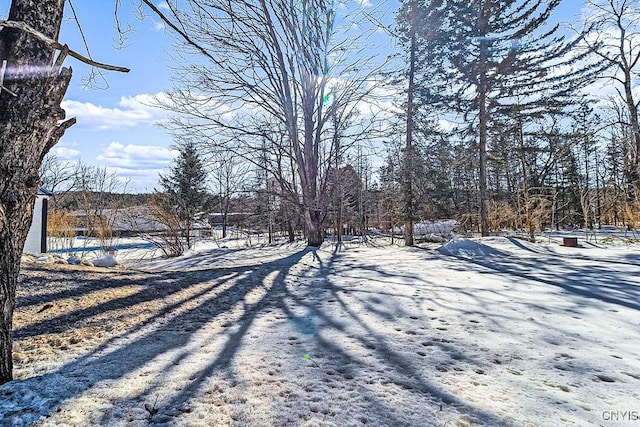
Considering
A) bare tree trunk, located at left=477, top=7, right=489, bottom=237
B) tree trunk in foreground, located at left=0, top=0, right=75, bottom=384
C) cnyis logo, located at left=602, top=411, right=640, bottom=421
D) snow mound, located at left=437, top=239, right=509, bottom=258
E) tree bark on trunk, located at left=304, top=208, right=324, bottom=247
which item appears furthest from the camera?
bare tree trunk, located at left=477, top=7, right=489, bottom=237

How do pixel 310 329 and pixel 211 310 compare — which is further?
pixel 211 310

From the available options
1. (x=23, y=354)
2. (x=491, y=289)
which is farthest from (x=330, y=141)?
(x=23, y=354)

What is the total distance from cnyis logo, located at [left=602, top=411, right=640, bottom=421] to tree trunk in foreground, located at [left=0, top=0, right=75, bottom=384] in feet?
8.92

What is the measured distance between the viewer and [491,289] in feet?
12.6

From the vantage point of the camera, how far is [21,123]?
1615mm

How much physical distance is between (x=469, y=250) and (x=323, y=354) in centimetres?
686

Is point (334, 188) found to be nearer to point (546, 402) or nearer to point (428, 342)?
point (428, 342)

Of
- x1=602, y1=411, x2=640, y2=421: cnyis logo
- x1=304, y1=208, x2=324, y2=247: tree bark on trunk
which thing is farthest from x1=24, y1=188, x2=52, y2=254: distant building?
x1=602, y1=411, x2=640, y2=421: cnyis logo

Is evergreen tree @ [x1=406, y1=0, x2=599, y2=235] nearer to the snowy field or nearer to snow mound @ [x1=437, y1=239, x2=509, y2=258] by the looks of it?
snow mound @ [x1=437, y1=239, x2=509, y2=258]

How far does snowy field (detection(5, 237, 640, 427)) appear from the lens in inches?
54.4

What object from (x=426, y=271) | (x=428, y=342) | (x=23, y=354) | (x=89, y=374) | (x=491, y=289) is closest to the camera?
(x=89, y=374)

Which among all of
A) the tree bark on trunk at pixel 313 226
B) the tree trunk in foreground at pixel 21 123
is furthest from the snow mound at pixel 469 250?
the tree trunk in foreground at pixel 21 123

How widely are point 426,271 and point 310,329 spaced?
3.22 m

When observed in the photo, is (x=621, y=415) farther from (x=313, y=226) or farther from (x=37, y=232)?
(x=37, y=232)
